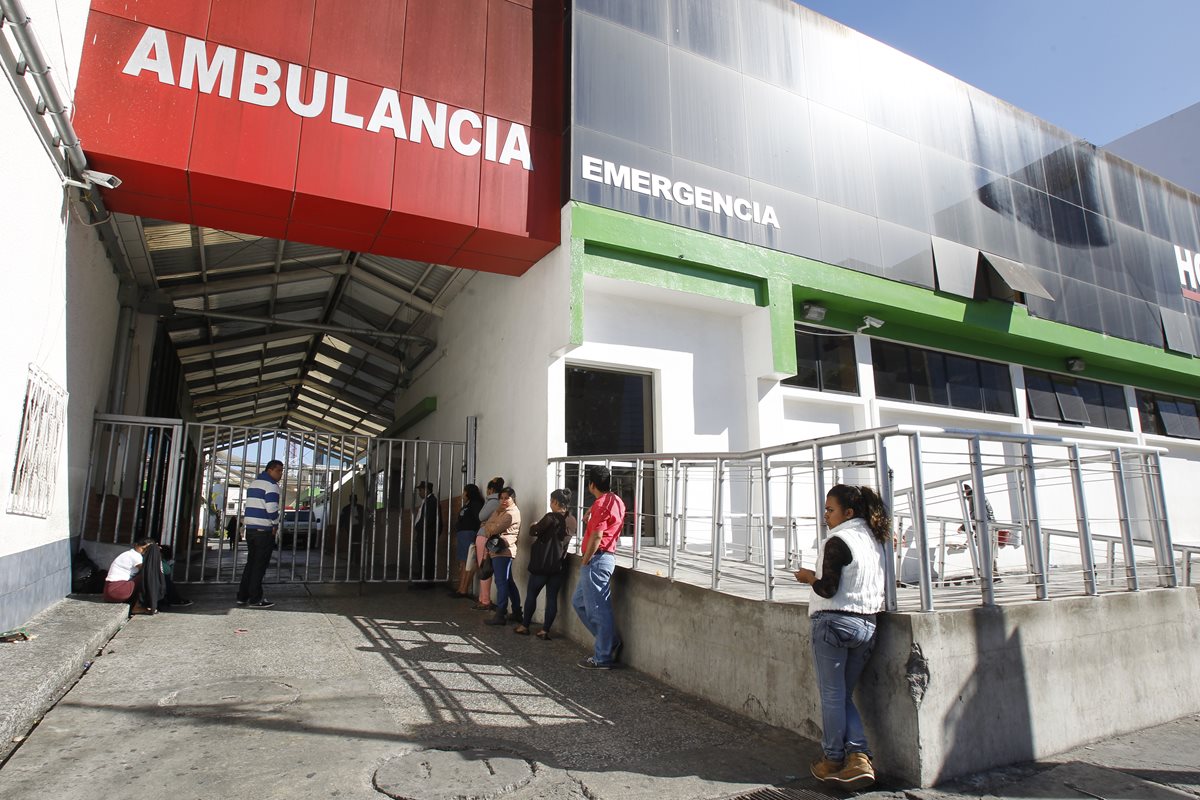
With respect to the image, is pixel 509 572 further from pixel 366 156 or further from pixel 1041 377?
pixel 1041 377

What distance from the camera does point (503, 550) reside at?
7680 mm

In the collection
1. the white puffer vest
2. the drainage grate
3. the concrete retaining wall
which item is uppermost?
the white puffer vest

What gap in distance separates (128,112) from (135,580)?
15.5 feet

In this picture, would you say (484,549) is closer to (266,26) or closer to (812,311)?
(812,311)

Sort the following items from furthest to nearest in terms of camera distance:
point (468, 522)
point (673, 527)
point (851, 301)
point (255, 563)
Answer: point (851, 301) → point (468, 522) → point (255, 563) → point (673, 527)

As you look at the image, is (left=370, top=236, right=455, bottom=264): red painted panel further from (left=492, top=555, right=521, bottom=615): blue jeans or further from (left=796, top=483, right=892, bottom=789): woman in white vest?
(left=796, top=483, right=892, bottom=789): woman in white vest

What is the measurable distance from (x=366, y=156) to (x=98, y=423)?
4.57 m

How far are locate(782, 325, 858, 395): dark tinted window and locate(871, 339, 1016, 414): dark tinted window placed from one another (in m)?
0.55

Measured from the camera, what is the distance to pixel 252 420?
91.7 ft

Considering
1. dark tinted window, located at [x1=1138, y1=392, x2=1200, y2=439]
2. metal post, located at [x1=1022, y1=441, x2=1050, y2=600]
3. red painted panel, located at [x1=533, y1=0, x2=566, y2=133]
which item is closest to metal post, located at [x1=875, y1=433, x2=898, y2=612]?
metal post, located at [x1=1022, y1=441, x2=1050, y2=600]

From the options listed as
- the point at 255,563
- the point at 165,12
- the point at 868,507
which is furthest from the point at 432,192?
the point at 868,507

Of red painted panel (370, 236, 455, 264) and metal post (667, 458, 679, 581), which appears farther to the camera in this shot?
red painted panel (370, 236, 455, 264)

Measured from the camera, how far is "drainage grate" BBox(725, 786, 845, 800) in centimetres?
354

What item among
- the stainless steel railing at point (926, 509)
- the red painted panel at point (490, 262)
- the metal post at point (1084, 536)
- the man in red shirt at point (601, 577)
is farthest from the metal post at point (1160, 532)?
the red painted panel at point (490, 262)
